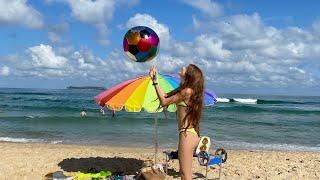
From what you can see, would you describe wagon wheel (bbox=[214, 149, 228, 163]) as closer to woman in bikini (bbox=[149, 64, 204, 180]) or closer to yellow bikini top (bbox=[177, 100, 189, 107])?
woman in bikini (bbox=[149, 64, 204, 180])

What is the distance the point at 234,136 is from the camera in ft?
69.5

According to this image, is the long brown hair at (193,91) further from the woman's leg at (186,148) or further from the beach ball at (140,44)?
the beach ball at (140,44)

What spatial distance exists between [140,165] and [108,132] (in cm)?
1076

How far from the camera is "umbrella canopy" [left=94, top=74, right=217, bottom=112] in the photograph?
797 centimetres

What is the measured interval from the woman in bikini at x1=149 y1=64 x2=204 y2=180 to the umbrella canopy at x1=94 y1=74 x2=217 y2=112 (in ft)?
9.45

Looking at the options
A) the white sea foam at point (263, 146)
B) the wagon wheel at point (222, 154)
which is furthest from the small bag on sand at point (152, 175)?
the white sea foam at point (263, 146)

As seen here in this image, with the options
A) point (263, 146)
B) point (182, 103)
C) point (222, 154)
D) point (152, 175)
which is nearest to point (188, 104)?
point (182, 103)

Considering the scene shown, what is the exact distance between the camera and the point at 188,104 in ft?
16.1

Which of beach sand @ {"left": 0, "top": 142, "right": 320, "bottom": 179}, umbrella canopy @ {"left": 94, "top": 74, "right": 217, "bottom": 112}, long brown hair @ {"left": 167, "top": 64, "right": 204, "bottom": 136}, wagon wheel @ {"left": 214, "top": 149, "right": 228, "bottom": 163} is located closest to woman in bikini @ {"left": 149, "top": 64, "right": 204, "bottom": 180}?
long brown hair @ {"left": 167, "top": 64, "right": 204, "bottom": 136}

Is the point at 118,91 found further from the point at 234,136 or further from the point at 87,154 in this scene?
the point at 234,136

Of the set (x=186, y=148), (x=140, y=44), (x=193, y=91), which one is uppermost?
(x=140, y=44)

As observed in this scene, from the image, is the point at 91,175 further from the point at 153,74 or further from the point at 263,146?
the point at 263,146

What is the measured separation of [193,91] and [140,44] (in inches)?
71.6

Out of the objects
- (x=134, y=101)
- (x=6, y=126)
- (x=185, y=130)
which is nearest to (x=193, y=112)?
(x=185, y=130)
